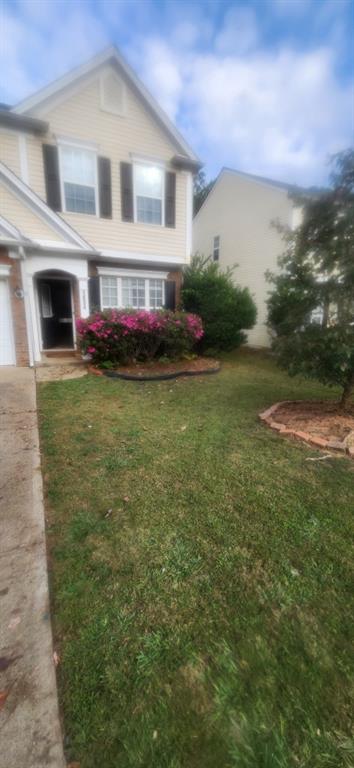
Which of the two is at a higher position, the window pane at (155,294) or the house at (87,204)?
the house at (87,204)

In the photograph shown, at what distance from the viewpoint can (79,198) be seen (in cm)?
916

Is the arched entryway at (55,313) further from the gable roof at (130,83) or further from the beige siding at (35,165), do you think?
the gable roof at (130,83)

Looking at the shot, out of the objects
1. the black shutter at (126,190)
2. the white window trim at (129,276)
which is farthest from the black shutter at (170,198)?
the white window trim at (129,276)

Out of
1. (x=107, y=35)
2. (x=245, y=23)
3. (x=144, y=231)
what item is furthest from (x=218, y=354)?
(x=107, y=35)

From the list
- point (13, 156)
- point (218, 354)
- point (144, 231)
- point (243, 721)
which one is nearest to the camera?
point (243, 721)

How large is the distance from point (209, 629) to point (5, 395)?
5.59 meters

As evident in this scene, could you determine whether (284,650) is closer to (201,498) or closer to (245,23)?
(201,498)

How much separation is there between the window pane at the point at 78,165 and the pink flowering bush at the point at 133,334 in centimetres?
401

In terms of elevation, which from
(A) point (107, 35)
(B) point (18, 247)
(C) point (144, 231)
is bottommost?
(B) point (18, 247)

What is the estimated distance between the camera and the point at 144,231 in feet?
33.3

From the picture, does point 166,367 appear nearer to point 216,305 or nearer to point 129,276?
point 216,305

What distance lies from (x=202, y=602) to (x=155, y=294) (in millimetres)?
9903

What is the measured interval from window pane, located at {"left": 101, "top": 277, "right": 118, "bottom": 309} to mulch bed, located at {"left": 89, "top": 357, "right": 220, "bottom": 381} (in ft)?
8.68

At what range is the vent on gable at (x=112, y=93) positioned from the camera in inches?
358
